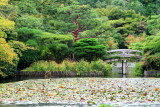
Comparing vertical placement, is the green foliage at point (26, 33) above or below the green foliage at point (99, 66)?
above

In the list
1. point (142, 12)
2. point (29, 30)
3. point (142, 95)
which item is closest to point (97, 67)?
point (29, 30)

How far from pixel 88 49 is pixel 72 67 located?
3.12 meters

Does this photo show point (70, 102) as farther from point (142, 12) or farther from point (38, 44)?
point (142, 12)

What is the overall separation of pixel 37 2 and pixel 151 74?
1690cm

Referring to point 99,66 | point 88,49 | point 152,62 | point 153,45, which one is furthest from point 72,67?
point 153,45

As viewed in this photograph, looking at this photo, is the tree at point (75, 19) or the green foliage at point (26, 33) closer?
the green foliage at point (26, 33)

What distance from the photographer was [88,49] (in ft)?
99.9

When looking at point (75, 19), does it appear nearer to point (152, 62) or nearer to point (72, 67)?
point (72, 67)

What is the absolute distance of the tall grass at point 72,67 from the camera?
27.9m

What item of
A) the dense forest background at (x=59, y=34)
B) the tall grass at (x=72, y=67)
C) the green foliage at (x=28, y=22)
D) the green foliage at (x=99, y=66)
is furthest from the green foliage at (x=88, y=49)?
the green foliage at (x=28, y=22)

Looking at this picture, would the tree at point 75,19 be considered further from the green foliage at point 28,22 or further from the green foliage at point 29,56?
the green foliage at point 29,56

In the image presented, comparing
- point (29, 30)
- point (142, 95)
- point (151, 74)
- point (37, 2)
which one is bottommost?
point (151, 74)

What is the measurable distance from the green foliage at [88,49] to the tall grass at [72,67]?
5.08ft

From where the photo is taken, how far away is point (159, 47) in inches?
1064
